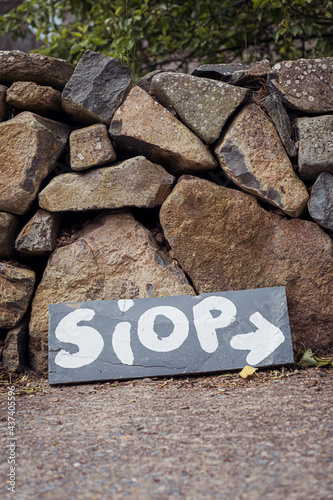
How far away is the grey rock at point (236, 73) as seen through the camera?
2326mm

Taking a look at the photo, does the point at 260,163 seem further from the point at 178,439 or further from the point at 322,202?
the point at 178,439

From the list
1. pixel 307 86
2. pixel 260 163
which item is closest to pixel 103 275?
pixel 260 163

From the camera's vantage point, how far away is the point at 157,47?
134 inches


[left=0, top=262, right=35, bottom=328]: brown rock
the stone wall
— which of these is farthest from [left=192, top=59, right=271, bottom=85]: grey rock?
[left=0, top=262, right=35, bottom=328]: brown rock

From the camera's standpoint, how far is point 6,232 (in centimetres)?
222

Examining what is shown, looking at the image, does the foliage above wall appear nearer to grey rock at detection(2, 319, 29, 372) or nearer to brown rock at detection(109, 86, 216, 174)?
brown rock at detection(109, 86, 216, 174)

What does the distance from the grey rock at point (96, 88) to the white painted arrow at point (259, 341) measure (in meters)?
1.28

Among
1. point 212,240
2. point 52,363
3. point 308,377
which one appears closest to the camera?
point 308,377

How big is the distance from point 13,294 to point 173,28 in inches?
99.5

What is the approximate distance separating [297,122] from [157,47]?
5.44 feet

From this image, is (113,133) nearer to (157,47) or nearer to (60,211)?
(60,211)

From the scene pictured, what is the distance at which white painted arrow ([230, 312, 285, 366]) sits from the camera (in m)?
1.96

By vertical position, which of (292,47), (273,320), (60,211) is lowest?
(273,320)

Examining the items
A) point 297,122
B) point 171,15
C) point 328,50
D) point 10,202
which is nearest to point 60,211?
point 10,202
